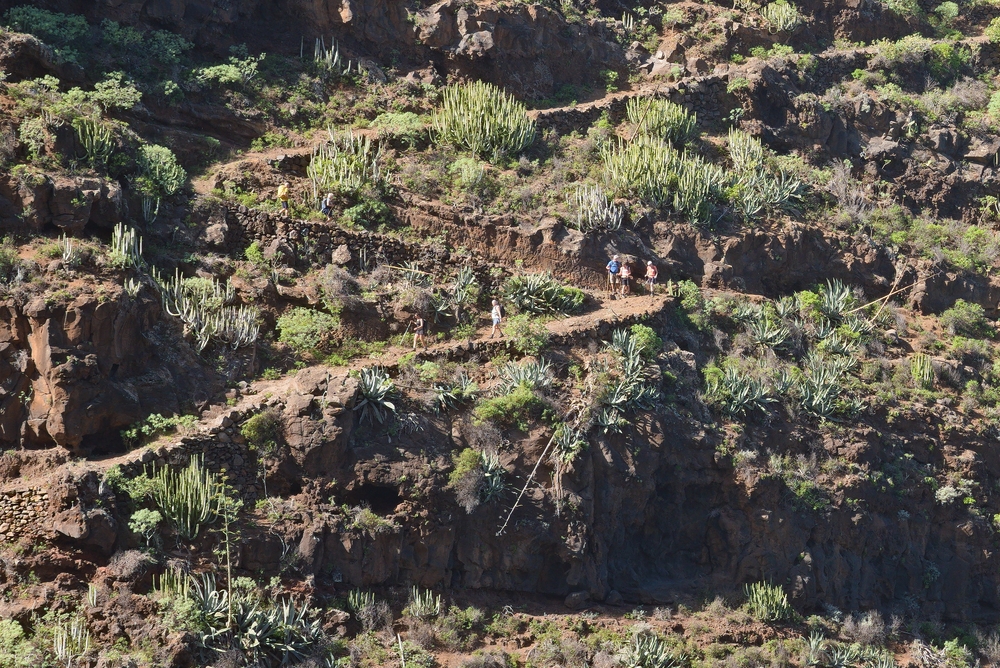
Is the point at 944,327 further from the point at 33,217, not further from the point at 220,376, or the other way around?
the point at 33,217

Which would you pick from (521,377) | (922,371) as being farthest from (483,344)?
(922,371)

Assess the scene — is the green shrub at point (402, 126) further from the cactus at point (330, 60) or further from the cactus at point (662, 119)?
the cactus at point (662, 119)

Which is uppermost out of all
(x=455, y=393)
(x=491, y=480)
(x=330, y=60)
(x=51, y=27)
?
(x=330, y=60)

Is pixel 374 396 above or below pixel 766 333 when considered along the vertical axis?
below

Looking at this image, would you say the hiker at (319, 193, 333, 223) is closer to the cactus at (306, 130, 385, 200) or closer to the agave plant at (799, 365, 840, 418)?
the cactus at (306, 130, 385, 200)

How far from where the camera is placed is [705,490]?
23.3 meters

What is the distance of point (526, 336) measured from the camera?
75.7ft

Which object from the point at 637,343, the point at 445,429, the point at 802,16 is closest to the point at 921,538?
the point at 637,343

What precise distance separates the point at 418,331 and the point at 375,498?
3146 millimetres

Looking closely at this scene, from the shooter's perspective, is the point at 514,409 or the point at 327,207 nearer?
the point at 514,409

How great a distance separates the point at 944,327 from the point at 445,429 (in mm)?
11597

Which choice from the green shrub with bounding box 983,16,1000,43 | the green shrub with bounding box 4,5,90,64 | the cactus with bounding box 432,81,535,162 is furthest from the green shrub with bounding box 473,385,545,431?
the green shrub with bounding box 983,16,1000,43

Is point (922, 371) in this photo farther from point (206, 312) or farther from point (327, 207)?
point (206, 312)

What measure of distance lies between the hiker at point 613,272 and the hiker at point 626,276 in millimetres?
103
